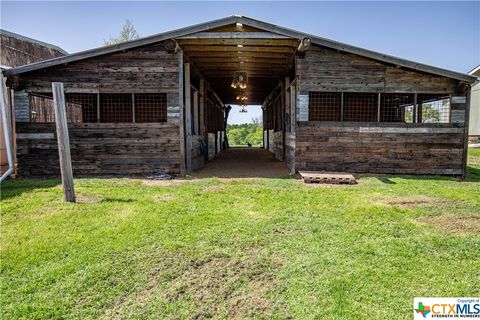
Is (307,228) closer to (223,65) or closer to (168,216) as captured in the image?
(168,216)

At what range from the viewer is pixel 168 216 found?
16.9 ft

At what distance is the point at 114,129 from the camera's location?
30.7ft

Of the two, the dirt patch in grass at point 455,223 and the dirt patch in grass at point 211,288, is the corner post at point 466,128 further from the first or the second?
the dirt patch in grass at point 211,288

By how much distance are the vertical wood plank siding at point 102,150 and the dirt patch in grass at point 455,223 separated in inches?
250

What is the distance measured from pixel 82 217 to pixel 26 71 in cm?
590

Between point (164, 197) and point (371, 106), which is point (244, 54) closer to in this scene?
point (371, 106)

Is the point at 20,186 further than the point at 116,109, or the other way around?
the point at 116,109

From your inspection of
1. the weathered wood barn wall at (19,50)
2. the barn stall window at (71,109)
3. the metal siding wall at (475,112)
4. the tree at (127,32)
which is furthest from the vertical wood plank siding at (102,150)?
the metal siding wall at (475,112)

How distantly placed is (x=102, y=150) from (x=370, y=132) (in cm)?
745

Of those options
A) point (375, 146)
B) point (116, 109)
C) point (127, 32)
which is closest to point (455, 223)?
point (375, 146)

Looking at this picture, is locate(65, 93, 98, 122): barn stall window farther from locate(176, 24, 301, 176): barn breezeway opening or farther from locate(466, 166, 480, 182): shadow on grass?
locate(466, 166, 480, 182): shadow on grass

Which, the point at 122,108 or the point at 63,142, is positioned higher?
the point at 122,108

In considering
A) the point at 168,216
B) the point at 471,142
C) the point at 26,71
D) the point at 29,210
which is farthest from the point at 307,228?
the point at 471,142

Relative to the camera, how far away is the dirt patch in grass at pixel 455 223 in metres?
4.55
